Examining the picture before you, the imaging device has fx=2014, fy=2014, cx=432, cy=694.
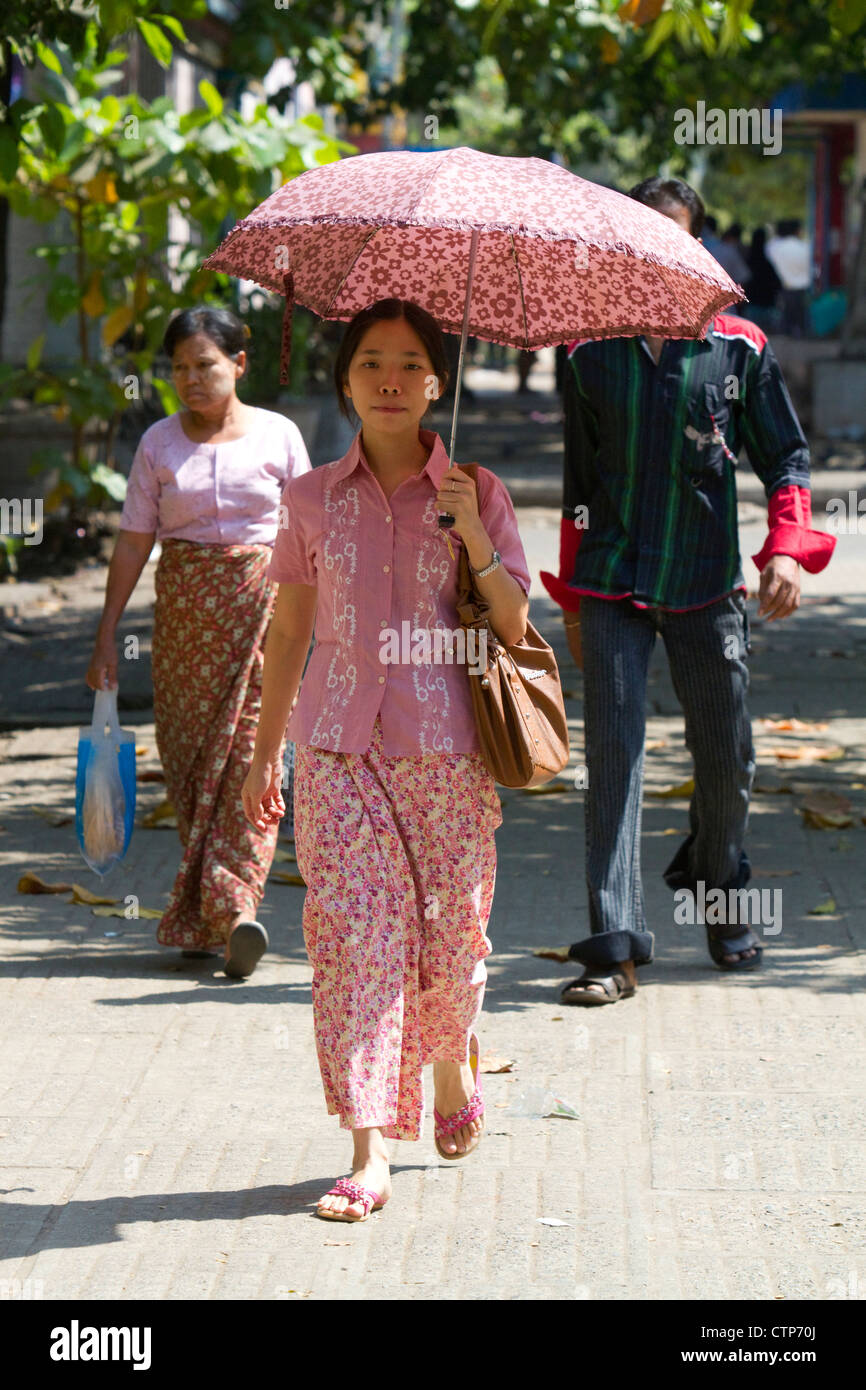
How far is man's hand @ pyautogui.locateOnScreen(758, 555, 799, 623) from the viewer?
534 centimetres

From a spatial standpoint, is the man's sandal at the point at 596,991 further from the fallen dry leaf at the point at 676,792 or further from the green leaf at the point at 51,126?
the green leaf at the point at 51,126

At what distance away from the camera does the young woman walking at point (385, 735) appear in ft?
13.1

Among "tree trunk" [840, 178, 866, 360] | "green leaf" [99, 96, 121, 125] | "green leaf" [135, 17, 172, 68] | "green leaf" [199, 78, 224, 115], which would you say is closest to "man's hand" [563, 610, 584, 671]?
"green leaf" [135, 17, 172, 68]

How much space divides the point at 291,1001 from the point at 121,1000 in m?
0.47

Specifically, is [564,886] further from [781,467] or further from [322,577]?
[322,577]

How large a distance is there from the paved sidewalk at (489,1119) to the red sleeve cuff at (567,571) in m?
1.09

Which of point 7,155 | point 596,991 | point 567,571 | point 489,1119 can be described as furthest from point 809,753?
point 489,1119

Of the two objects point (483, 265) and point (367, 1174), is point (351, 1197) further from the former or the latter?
point (483, 265)

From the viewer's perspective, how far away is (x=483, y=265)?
14.7 feet

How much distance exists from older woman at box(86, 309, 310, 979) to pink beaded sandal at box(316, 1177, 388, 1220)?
1.81m

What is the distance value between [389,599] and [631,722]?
159 cm

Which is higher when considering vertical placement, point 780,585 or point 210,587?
point 780,585
